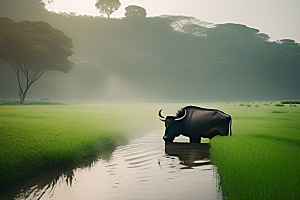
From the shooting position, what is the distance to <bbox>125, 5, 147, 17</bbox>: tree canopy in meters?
156

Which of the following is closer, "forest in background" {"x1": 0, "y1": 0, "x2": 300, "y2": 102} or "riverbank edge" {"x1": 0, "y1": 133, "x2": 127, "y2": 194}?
"riverbank edge" {"x1": 0, "y1": 133, "x2": 127, "y2": 194}

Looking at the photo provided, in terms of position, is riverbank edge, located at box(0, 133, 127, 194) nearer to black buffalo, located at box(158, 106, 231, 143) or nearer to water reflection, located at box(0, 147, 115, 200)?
water reflection, located at box(0, 147, 115, 200)

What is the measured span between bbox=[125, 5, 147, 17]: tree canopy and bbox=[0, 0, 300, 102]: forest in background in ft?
26.3

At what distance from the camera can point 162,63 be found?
108m

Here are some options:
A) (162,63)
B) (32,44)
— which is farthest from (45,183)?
(162,63)

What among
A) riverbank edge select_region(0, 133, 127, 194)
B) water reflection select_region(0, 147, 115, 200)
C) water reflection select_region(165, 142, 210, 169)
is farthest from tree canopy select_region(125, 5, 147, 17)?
water reflection select_region(0, 147, 115, 200)

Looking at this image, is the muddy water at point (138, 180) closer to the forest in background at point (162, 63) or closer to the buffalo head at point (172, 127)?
the buffalo head at point (172, 127)

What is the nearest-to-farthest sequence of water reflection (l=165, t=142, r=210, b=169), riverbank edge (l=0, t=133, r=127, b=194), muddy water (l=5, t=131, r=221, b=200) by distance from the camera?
1. muddy water (l=5, t=131, r=221, b=200)
2. riverbank edge (l=0, t=133, r=127, b=194)
3. water reflection (l=165, t=142, r=210, b=169)

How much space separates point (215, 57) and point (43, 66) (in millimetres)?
89301

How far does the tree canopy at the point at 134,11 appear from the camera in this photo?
15588 cm

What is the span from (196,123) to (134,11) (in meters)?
155

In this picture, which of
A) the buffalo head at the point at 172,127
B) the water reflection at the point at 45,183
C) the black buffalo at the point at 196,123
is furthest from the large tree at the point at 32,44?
the water reflection at the point at 45,183

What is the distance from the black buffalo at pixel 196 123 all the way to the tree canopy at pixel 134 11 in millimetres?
152118

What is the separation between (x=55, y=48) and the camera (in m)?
44.2
